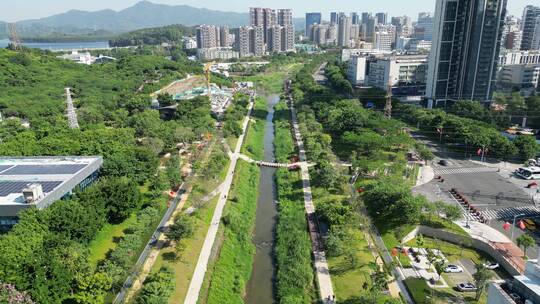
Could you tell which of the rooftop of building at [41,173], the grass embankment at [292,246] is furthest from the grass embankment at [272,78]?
the rooftop of building at [41,173]

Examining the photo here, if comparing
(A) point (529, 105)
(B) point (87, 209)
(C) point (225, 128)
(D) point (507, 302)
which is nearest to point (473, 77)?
(A) point (529, 105)

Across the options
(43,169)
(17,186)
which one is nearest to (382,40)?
(43,169)

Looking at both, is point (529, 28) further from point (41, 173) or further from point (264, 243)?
point (41, 173)

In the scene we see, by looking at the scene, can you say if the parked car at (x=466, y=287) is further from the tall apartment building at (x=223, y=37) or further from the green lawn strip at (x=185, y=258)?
the tall apartment building at (x=223, y=37)

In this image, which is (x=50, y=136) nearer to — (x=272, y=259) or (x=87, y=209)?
(x=87, y=209)

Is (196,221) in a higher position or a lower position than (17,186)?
lower

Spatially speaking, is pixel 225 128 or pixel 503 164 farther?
pixel 225 128

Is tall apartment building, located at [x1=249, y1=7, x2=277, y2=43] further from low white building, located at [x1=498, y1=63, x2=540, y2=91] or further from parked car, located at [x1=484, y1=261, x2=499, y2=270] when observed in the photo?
parked car, located at [x1=484, y1=261, x2=499, y2=270]
